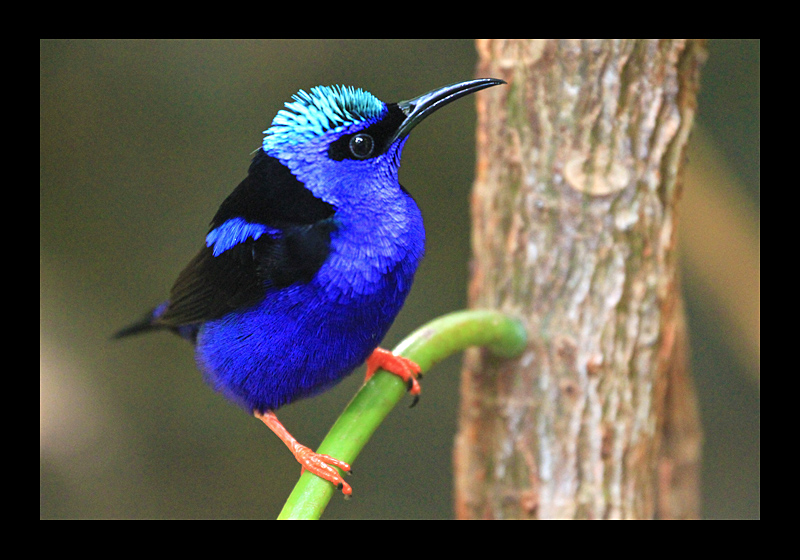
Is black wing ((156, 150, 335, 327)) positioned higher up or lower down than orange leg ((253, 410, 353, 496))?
higher up

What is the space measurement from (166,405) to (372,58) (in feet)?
9.10

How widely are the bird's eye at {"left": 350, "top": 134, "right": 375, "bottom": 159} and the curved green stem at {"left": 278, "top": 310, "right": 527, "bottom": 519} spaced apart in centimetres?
63

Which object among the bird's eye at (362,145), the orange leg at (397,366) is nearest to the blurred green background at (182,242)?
the orange leg at (397,366)

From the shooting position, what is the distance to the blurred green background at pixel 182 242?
4.59m

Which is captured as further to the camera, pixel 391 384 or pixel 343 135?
pixel 391 384

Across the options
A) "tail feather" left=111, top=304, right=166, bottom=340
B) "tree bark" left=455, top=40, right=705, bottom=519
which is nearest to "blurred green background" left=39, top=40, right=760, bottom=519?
"tree bark" left=455, top=40, right=705, bottom=519

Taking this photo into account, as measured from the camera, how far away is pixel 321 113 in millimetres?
2152

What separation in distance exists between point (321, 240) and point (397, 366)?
0.56m

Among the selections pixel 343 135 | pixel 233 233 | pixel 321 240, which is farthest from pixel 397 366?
pixel 343 135

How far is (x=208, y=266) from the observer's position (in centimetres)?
253

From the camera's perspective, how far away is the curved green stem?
1.99 metres

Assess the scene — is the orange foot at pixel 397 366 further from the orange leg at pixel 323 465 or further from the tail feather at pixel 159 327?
the tail feather at pixel 159 327

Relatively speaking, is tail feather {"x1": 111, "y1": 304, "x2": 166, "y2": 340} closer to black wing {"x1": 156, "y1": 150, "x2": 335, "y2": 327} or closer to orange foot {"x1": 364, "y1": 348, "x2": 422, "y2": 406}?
black wing {"x1": 156, "y1": 150, "x2": 335, "y2": 327}

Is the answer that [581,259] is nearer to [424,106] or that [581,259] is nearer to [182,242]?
[424,106]
